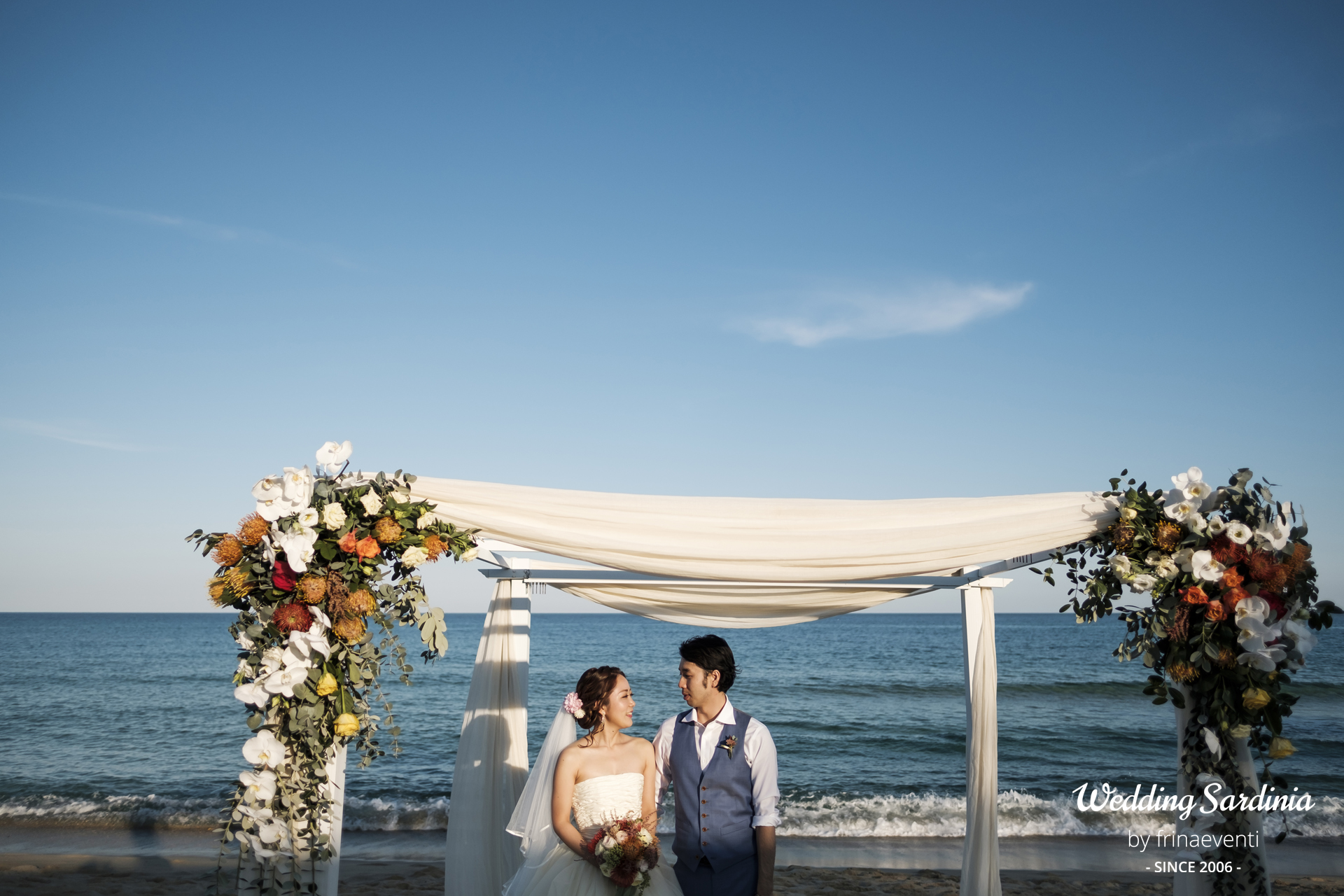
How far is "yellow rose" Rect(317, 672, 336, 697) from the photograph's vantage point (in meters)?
3.45

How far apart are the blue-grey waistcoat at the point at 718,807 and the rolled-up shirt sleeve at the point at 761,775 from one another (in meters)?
0.02

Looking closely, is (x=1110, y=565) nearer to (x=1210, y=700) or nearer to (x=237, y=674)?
(x=1210, y=700)

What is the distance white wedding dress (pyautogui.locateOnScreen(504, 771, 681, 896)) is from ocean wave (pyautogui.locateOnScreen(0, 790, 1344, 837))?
6708 millimetres

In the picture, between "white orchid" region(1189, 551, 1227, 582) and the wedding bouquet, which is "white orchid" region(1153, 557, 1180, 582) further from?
the wedding bouquet

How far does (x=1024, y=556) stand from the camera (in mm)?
4180

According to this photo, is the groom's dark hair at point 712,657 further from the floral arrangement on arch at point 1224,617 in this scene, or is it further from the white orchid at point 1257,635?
the white orchid at point 1257,635

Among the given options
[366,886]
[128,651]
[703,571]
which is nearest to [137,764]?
[366,886]

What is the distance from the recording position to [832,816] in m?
10.5

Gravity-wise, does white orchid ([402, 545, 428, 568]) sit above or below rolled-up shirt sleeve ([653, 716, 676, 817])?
above

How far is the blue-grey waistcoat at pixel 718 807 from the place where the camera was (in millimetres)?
3816

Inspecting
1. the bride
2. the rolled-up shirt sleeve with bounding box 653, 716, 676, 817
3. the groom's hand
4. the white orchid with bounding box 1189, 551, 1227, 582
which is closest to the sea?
the bride

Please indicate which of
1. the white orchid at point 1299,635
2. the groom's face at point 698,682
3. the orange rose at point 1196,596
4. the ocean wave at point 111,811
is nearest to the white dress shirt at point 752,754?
the groom's face at point 698,682

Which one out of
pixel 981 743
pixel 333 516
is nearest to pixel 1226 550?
pixel 981 743

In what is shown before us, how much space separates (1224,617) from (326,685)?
3.80 meters
